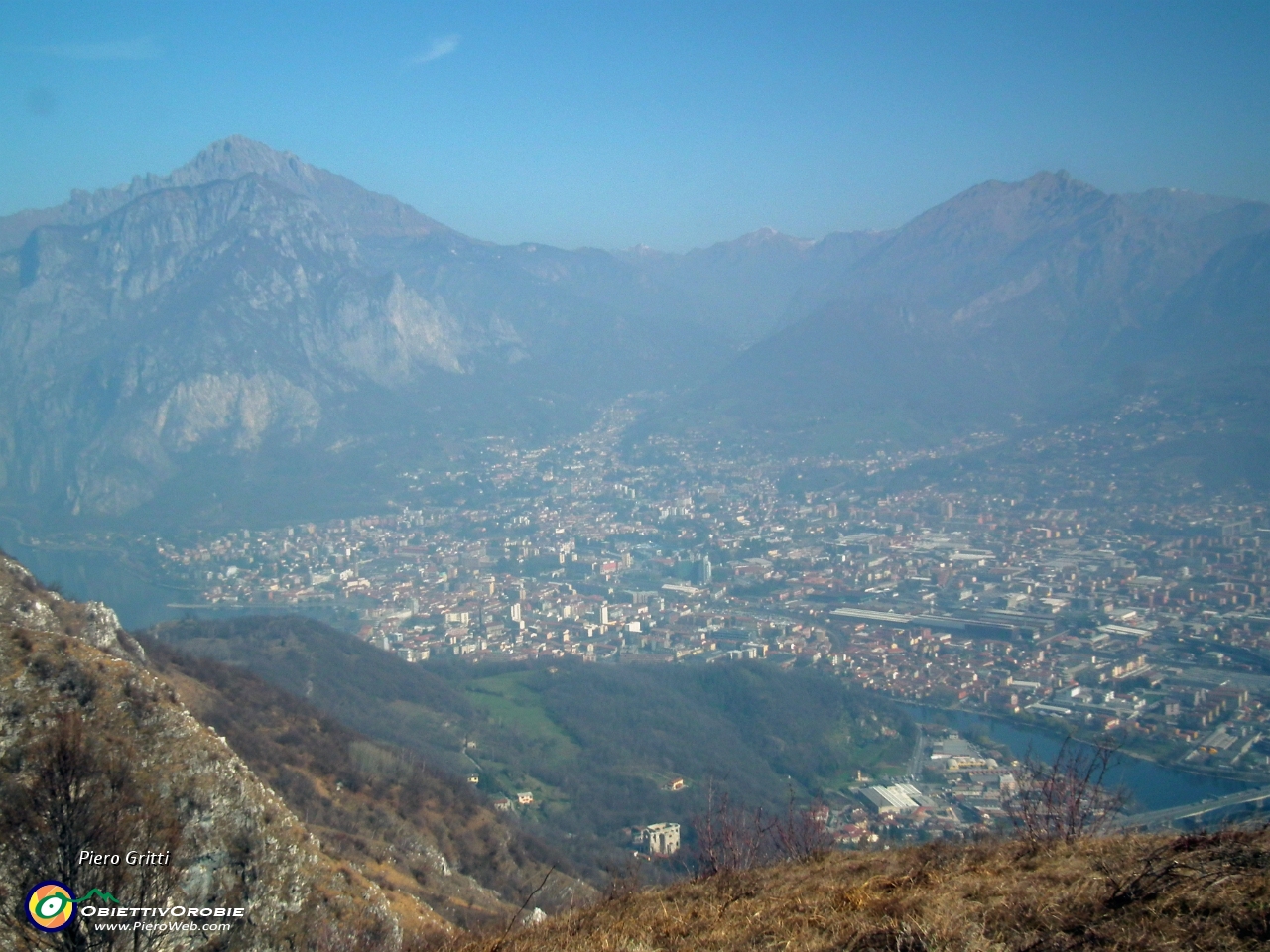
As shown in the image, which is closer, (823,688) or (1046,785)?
(1046,785)

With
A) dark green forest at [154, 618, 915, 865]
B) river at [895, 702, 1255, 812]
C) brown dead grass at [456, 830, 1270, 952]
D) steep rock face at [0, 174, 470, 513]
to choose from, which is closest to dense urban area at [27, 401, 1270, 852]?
river at [895, 702, 1255, 812]

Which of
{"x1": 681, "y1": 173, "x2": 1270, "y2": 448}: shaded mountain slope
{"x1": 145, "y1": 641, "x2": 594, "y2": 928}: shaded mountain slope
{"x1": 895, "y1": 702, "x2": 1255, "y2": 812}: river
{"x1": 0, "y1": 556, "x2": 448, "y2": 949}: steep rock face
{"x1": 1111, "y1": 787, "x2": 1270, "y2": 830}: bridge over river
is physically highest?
{"x1": 681, "y1": 173, "x2": 1270, "y2": 448}: shaded mountain slope

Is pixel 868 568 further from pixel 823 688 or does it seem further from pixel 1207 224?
pixel 1207 224

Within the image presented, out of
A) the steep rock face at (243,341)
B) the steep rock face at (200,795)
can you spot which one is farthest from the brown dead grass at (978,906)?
the steep rock face at (243,341)

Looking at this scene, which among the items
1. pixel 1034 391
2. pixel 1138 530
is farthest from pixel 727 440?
pixel 1138 530

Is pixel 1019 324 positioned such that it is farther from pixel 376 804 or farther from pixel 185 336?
pixel 376 804

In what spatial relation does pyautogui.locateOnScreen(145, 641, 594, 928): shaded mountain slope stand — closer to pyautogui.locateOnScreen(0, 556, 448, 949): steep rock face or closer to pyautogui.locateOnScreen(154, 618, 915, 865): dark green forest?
pyautogui.locateOnScreen(0, 556, 448, 949): steep rock face

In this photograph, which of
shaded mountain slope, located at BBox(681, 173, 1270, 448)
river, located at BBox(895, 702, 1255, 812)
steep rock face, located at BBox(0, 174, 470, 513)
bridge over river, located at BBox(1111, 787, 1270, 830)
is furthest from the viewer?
shaded mountain slope, located at BBox(681, 173, 1270, 448)
